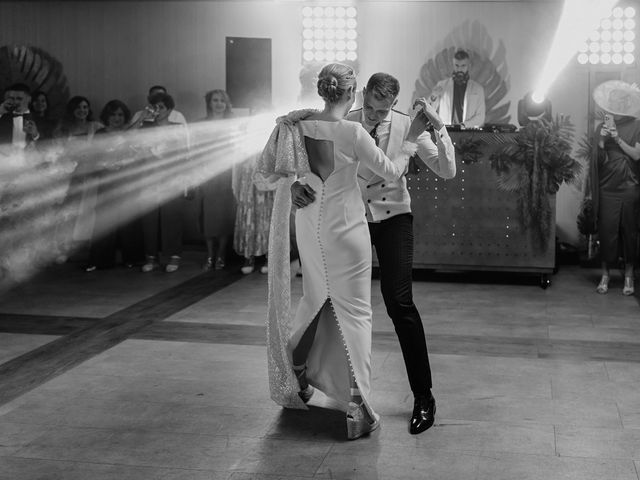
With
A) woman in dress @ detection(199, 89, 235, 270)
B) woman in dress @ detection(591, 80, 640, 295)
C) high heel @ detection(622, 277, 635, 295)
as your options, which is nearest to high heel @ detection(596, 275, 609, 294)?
woman in dress @ detection(591, 80, 640, 295)

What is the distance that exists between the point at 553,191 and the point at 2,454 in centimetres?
540

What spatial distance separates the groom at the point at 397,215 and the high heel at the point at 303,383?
45 cm

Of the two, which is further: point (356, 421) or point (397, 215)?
point (397, 215)

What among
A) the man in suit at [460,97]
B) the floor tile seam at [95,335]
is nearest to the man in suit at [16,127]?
the floor tile seam at [95,335]

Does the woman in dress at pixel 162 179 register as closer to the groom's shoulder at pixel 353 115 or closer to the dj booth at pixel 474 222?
the dj booth at pixel 474 222

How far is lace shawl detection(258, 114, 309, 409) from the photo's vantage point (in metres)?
3.85

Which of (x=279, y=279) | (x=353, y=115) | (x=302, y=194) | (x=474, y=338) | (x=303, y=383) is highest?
(x=353, y=115)

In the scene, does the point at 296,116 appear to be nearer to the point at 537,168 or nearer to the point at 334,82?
the point at 334,82

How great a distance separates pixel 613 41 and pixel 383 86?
6.82 meters

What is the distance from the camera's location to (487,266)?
8.03 m

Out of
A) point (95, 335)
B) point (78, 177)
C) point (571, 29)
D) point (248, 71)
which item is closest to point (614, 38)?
point (571, 29)

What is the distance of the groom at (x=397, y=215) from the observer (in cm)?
383

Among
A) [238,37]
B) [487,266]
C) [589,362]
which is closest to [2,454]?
[589,362]

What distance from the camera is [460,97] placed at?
958 centimetres
